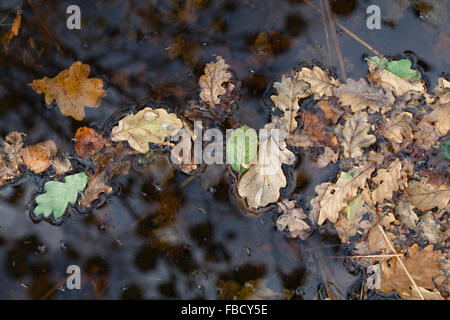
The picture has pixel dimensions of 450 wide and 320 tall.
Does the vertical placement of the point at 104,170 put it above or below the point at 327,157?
below

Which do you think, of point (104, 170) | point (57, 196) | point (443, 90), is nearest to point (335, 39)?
point (443, 90)

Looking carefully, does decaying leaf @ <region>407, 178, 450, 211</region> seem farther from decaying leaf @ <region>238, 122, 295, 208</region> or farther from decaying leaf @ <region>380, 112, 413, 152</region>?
decaying leaf @ <region>238, 122, 295, 208</region>

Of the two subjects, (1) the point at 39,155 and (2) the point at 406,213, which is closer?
(2) the point at 406,213

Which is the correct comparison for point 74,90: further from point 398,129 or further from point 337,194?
point 398,129

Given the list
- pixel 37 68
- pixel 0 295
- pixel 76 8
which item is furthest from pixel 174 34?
pixel 0 295

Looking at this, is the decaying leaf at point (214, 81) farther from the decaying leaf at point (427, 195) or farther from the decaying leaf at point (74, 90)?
the decaying leaf at point (427, 195)

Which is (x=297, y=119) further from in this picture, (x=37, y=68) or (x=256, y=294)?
(x=37, y=68)

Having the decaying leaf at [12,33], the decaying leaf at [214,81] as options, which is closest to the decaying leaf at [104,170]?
the decaying leaf at [214,81]
